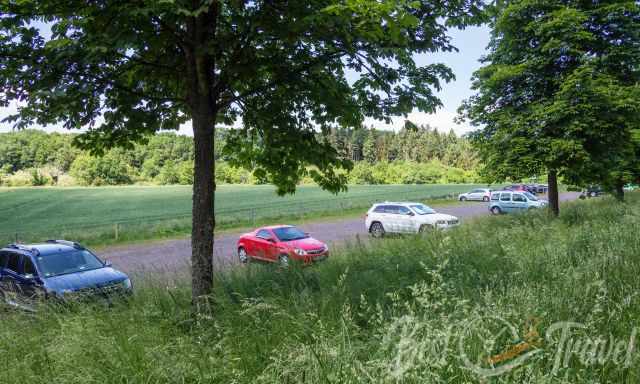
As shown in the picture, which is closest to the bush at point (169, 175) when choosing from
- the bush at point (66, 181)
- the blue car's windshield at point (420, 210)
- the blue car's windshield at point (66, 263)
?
A: the bush at point (66, 181)

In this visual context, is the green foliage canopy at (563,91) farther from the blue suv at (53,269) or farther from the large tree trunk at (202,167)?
the blue suv at (53,269)

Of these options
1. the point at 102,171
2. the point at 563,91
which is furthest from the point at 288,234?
the point at 102,171

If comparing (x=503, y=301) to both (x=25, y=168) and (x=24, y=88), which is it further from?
(x=25, y=168)

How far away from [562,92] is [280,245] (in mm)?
10258

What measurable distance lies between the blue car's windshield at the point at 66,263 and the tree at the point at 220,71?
5060 millimetres

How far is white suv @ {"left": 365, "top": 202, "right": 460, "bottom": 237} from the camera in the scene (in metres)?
19.2

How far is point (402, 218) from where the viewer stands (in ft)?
64.6

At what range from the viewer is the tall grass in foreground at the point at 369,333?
95.6 inches

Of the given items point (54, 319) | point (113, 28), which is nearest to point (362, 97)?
point (113, 28)

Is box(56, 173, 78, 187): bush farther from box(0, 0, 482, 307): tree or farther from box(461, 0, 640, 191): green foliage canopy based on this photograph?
box(0, 0, 482, 307): tree

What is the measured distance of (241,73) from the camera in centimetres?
486

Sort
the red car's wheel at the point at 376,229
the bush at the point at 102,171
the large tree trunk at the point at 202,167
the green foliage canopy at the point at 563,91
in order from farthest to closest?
the bush at the point at 102,171
the red car's wheel at the point at 376,229
the green foliage canopy at the point at 563,91
the large tree trunk at the point at 202,167

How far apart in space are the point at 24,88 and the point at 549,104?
1428cm

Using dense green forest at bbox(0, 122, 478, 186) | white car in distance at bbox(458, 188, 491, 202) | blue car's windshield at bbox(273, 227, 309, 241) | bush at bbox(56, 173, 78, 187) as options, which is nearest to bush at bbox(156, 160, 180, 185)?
dense green forest at bbox(0, 122, 478, 186)
